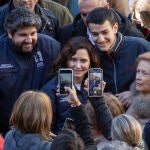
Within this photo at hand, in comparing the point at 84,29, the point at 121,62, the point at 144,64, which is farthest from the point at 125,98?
the point at 84,29

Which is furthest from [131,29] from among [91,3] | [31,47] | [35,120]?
[35,120]

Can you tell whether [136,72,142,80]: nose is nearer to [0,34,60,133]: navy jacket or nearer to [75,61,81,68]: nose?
[75,61,81,68]: nose

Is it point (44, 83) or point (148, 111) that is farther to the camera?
point (44, 83)

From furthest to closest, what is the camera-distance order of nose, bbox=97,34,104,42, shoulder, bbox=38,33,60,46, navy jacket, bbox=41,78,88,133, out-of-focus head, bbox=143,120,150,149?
shoulder, bbox=38,33,60,46, nose, bbox=97,34,104,42, navy jacket, bbox=41,78,88,133, out-of-focus head, bbox=143,120,150,149

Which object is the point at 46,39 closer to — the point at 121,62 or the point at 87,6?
the point at 87,6

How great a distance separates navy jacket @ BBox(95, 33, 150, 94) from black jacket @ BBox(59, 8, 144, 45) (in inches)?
17.6

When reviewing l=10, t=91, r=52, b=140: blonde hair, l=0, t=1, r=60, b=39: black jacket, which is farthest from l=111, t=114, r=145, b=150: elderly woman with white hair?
l=0, t=1, r=60, b=39: black jacket

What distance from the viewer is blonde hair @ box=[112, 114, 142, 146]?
3.89 metres

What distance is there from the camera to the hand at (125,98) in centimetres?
529

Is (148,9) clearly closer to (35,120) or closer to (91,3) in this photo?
(91,3)

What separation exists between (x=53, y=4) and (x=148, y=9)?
170 cm

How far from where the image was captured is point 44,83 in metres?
5.87

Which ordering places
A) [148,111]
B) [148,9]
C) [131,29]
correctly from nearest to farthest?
[148,111] → [148,9] → [131,29]

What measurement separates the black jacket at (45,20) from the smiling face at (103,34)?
86 centimetres
